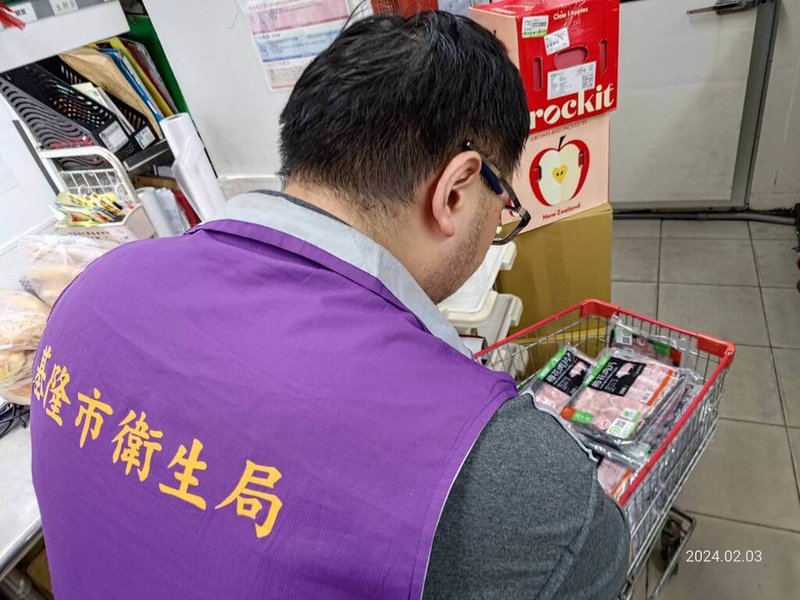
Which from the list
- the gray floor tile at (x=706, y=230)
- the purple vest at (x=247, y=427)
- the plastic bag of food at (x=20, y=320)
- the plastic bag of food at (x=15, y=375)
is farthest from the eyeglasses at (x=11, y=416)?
the gray floor tile at (x=706, y=230)

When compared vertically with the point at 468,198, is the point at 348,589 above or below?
below

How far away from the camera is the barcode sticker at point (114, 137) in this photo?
61.2 inches

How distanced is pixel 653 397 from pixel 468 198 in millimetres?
572

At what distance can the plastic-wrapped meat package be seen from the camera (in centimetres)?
87

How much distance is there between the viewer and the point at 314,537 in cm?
43

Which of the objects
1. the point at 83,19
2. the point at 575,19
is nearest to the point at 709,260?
the point at 575,19

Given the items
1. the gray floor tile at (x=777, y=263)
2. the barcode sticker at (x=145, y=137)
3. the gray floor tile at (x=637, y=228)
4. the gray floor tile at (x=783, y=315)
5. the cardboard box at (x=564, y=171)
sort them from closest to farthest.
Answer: the cardboard box at (x=564, y=171)
the barcode sticker at (x=145, y=137)
the gray floor tile at (x=783, y=315)
the gray floor tile at (x=777, y=263)
the gray floor tile at (x=637, y=228)

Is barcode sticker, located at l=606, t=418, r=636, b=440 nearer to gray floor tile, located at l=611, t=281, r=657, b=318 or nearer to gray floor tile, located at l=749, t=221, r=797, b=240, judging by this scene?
gray floor tile, located at l=611, t=281, r=657, b=318

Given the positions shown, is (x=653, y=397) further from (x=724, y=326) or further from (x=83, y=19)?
(x=83, y=19)

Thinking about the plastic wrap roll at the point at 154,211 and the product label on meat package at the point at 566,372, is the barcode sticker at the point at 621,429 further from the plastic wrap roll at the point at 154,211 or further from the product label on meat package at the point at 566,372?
the plastic wrap roll at the point at 154,211

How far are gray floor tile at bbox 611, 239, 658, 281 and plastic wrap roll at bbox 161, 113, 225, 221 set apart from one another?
1.78 meters

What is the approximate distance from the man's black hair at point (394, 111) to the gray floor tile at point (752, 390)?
5.06ft

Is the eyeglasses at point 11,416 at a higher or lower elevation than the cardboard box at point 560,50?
lower

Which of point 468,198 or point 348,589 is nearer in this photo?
point 348,589
